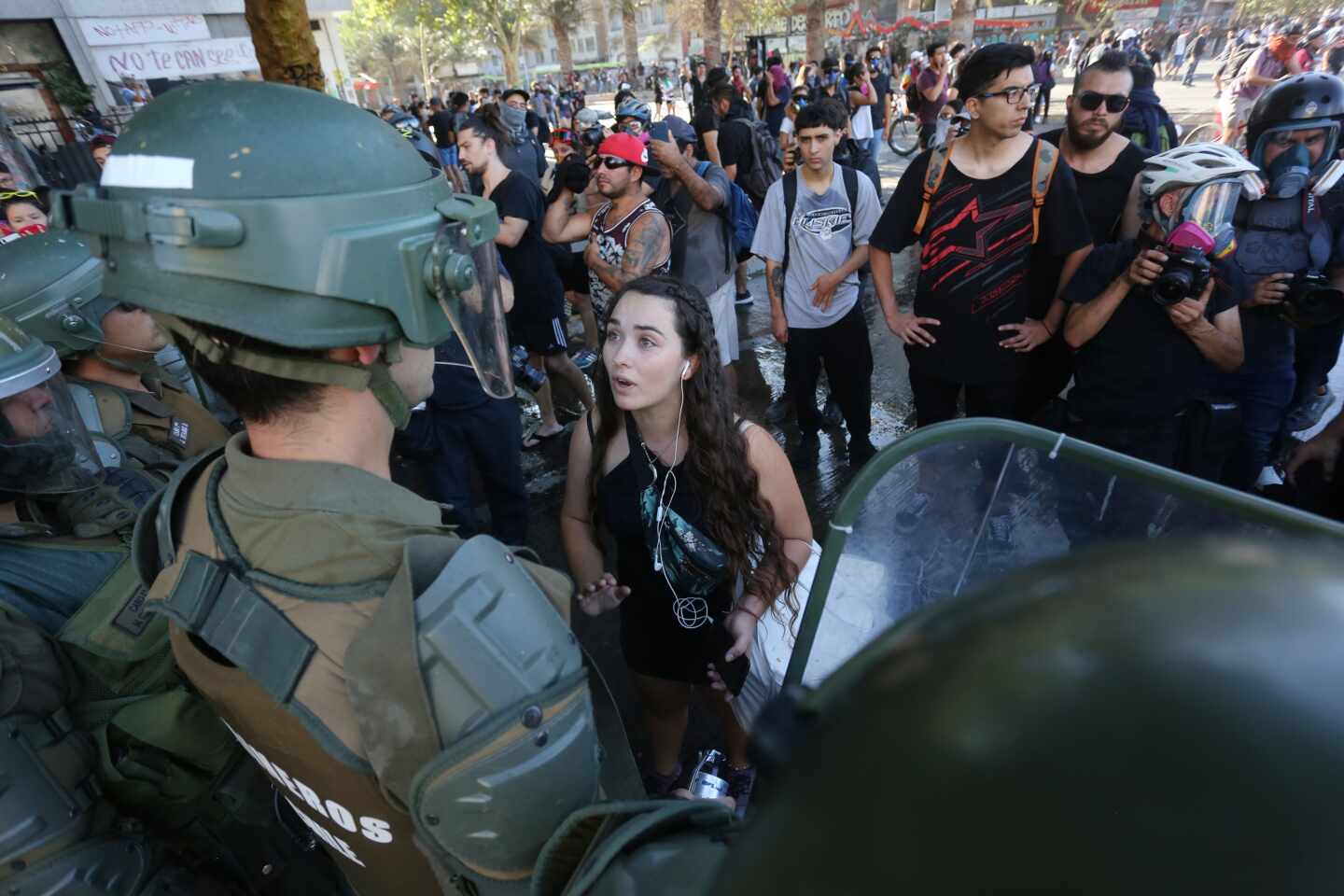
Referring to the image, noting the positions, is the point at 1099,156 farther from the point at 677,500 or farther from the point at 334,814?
the point at 334,814

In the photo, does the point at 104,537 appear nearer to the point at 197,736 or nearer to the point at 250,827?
the point at 197,736

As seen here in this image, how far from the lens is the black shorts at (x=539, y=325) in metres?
4.32

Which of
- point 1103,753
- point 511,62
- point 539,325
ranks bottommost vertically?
point 511,62

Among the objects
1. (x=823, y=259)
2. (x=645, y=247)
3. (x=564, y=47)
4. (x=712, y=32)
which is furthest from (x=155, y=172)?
(x=564, y=47)

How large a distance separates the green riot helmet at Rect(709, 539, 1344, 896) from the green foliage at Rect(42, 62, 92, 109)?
60.9ft

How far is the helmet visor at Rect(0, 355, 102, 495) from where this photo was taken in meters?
1.67

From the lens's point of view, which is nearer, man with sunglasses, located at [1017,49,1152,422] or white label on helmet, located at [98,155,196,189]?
white label on helmet, located at [98,155,196,189]

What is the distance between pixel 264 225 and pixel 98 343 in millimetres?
2016

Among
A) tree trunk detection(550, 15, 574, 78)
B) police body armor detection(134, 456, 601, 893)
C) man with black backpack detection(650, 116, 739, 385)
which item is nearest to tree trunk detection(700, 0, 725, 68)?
tree trunk detection(550, 15, 574, 78)

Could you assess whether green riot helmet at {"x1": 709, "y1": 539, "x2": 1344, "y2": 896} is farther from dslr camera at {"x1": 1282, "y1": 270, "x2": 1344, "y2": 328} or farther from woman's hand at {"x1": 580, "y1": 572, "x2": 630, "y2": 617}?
dslr camera at {"x1": 1282, "y1": 270, "x2": 1344, "y2": 328}

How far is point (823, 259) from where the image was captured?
153 inches

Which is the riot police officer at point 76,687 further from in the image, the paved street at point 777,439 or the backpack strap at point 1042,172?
the backpack strap at point 1042,172

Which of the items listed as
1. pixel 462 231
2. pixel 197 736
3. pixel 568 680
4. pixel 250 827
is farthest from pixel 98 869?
pixel 462 231

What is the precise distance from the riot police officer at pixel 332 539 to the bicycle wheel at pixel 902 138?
14165 millimetres
